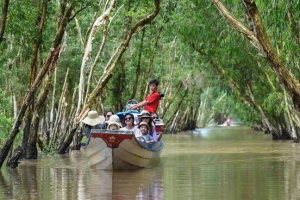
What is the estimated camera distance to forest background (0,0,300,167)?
17.2m

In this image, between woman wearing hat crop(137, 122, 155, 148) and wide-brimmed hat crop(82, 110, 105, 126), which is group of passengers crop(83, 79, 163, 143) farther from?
wide-brimmed hat crop(82, 110, 105, 126)

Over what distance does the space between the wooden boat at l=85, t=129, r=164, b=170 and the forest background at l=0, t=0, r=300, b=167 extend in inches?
79.0

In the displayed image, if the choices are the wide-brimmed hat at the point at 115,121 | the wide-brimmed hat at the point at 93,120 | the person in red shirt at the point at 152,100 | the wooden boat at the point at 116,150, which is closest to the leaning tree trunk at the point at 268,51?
the wooden boat at the point at 116,150

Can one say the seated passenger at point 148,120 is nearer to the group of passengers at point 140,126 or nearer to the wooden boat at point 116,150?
the group of passengers at point 140,126

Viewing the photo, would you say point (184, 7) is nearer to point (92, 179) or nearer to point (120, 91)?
point (120, 91)

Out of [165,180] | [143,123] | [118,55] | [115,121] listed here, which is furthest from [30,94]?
[118,55]

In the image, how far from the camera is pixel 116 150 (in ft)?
61.2

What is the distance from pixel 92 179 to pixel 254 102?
868 inches

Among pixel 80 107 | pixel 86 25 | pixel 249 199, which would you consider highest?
pixel 86 25

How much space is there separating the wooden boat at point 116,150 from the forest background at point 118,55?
6.58 feet

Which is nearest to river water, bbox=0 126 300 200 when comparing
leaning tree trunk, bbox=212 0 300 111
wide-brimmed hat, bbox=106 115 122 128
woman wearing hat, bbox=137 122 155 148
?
woman wearing hat, bbox=137 122 155 148

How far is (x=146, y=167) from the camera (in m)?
20.3

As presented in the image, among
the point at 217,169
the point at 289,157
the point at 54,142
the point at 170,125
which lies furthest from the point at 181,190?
the point at 170,125

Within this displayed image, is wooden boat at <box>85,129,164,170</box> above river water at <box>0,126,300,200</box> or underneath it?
above
